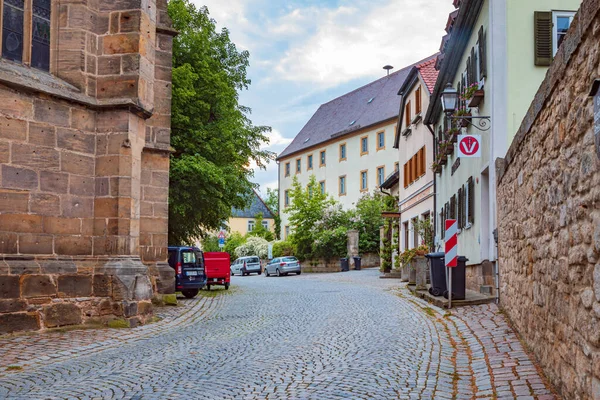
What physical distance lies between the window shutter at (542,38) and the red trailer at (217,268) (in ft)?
43.7

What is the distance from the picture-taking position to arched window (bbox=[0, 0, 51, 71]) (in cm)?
1200

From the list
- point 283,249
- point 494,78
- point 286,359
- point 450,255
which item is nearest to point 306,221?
point 283,249

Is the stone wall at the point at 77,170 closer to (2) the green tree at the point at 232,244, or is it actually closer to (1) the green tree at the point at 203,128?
(1) the green tree at the point at 203,128

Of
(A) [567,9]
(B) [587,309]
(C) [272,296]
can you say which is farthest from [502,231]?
(C) [272,296]

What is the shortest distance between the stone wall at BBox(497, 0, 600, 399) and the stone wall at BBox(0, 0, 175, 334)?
701 cm

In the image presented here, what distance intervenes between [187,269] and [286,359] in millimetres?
11843

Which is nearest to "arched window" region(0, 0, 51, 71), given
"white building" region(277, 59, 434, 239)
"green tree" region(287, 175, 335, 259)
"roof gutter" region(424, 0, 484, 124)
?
"roof gutter" region(424, 0, 484, 124)

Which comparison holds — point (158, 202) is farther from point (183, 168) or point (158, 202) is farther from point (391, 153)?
point (391, 153)

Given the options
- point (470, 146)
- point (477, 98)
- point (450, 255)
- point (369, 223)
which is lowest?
point (450, 255)

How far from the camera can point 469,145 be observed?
15.7 m

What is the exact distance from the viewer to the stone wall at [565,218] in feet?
15.1

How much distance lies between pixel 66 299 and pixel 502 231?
720 cm

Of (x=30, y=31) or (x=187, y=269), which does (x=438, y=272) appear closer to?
(x=187, y=269)

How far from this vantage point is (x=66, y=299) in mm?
11961
